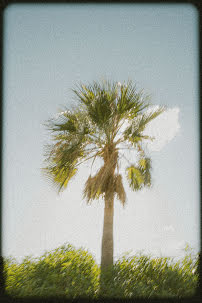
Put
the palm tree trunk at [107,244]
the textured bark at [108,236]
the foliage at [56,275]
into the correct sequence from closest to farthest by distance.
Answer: the foliage at [56,275] < the palm tree trunk at [107,244] < the textured bark at [108,236]

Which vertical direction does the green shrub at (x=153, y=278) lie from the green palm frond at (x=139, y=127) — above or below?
below

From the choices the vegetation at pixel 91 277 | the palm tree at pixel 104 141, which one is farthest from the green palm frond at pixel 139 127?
the vegetation at pixel 91 277

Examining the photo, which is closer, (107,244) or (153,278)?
(153,278)

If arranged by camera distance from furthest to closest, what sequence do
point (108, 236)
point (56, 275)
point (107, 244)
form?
point (108, 236)
point (107, 244)
point (56, 275)

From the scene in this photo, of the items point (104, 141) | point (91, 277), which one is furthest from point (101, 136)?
point (91, 277)

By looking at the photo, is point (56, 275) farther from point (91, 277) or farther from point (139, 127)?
point (139, 127)

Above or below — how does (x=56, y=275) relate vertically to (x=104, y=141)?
below

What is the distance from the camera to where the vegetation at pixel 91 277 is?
5.74 m

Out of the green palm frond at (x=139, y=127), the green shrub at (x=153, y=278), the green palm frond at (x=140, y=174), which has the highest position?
the green palm frond at (x=139, y=127)

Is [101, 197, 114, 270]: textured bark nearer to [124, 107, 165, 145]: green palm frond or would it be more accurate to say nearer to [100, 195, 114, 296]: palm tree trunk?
[100, 195, 114, 296]: palm tree trunk

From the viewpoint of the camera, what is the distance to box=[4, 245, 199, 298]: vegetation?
18.8ft

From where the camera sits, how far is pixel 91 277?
22.3 ft

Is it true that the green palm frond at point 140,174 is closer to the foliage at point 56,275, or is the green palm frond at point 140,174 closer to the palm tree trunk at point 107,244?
the palm tree trunk at point 107,244

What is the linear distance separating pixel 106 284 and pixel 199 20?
6.08m
